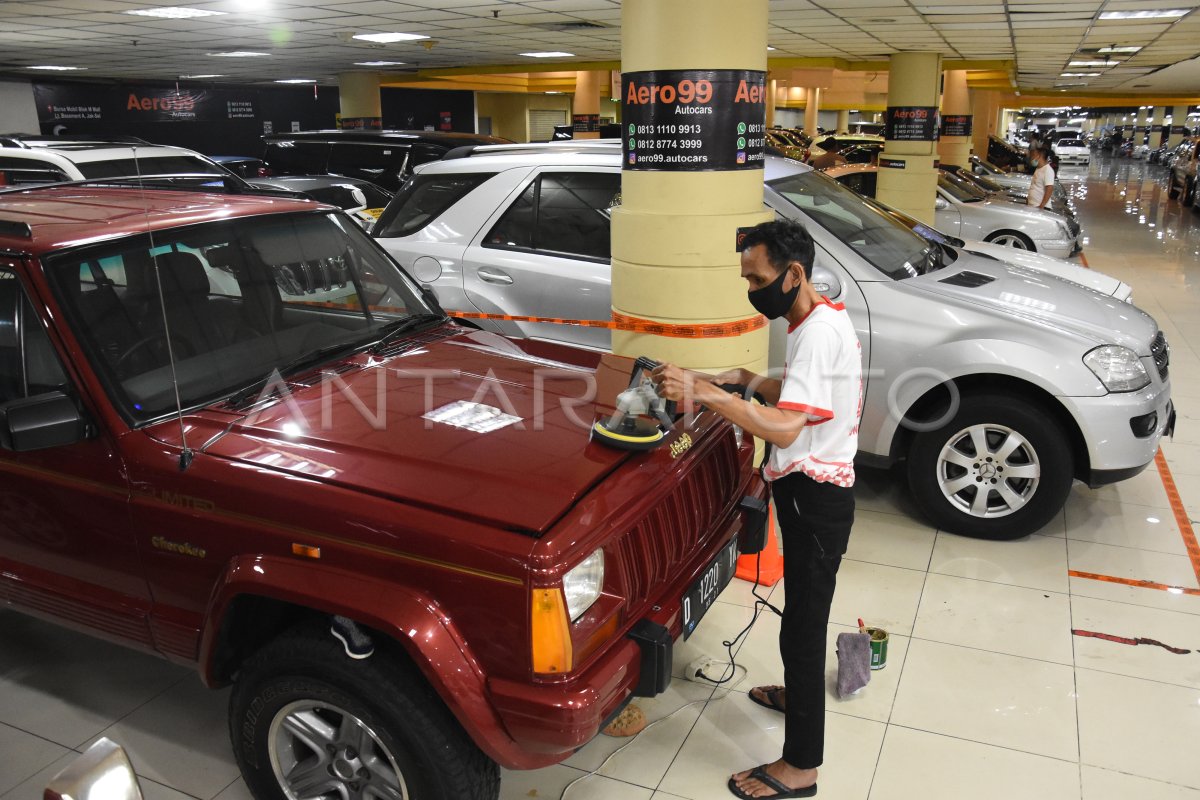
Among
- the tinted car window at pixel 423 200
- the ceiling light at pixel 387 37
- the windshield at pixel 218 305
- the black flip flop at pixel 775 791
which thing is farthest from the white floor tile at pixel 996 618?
the ceiling light at pixel 387 37

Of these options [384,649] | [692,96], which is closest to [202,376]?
[384,649]

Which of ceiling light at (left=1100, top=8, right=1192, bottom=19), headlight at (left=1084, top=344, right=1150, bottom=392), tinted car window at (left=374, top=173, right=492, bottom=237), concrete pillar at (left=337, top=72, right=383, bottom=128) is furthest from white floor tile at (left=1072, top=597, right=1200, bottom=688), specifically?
concrete pillar at (left=337, top=72, right=383, bottom=128)

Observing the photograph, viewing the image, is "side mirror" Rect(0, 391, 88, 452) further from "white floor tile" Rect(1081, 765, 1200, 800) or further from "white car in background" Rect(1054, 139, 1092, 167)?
"white car in background" Rect(1054, 139, 1092, 167)

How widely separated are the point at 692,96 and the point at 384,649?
2813mm

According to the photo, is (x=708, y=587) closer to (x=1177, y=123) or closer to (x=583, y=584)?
(x=583, y=584)

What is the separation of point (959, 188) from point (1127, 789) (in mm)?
11255

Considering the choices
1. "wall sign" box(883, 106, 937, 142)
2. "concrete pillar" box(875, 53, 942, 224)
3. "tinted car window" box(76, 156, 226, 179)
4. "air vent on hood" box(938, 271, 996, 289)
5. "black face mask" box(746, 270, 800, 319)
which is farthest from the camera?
"wall sign" box(883, 106, 937, 142)

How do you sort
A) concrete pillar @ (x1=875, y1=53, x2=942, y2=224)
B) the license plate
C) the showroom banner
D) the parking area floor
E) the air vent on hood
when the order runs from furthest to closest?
the showroom banner < concrete pillar @ (x1=875, y1=53, x2=942, y2=224) < the air vent on hood < the parking area floor < the license plate

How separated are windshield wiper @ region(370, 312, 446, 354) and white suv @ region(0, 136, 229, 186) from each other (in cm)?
555

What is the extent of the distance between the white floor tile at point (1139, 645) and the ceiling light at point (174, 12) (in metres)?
9.74

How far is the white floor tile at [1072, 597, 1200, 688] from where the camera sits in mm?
3508

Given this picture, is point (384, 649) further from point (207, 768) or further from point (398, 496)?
point (207, 768)

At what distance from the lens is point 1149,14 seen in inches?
342

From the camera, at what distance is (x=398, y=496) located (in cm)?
231
